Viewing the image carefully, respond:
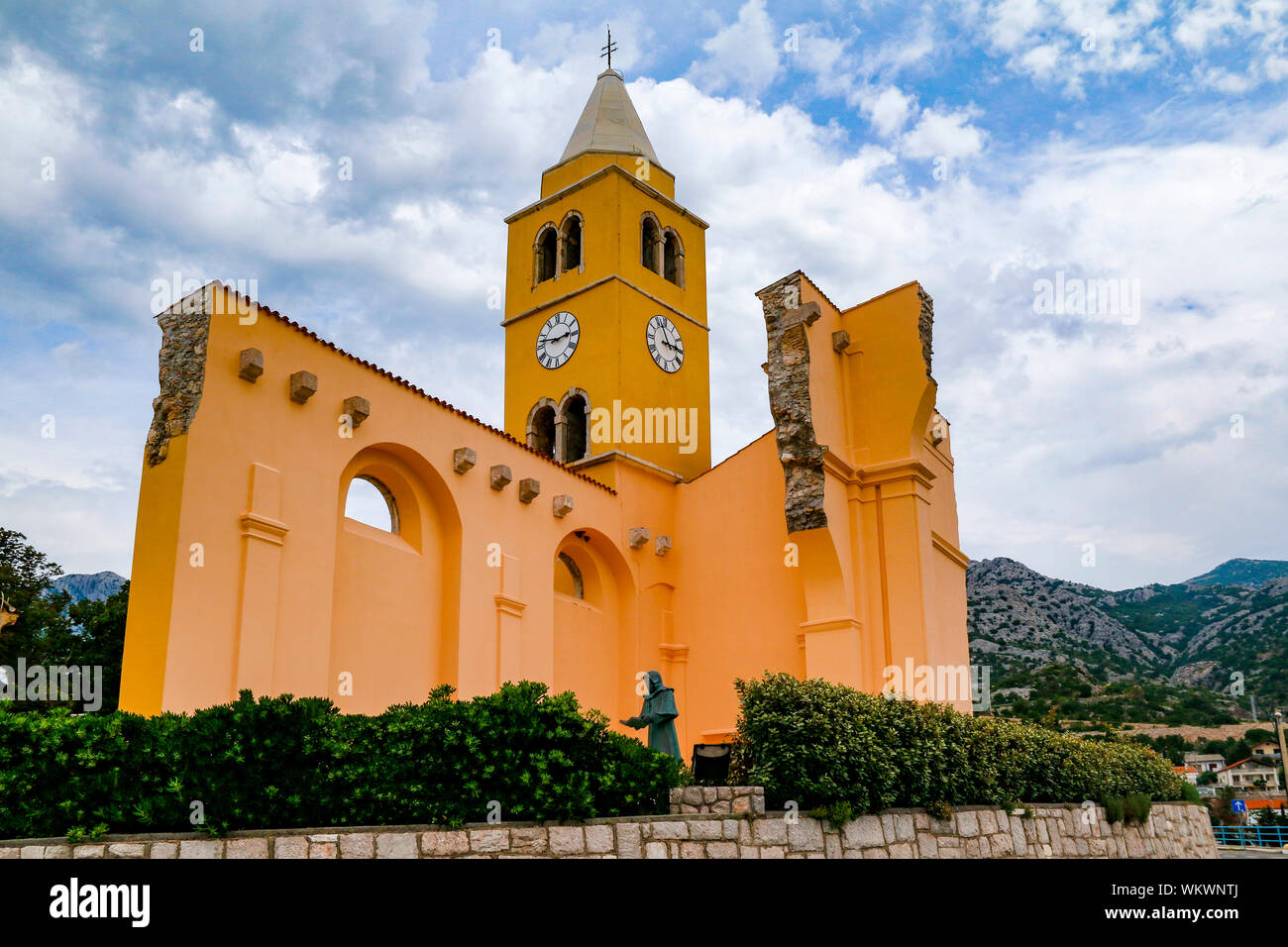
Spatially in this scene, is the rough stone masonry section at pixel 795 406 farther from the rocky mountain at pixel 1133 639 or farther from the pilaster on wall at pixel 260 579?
the rocky mountain at pixel 1133 639

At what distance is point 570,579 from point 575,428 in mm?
4358

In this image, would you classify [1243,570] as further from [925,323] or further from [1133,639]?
[925,323]

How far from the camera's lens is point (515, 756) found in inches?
399

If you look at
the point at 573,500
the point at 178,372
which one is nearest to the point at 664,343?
the point at 573,500

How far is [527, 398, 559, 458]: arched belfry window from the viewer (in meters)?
24.9

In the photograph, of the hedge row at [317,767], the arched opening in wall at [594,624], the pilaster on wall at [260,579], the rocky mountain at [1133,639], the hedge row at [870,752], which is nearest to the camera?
the hedge row at [317,767]

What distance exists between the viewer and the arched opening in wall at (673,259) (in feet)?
89.3

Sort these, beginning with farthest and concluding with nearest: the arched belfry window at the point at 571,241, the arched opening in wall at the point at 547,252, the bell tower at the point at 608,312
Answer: the arched opening in wall at the point at 547,252 < the arched belfry window at the point at 571,241 < the bell tower at the point at 608,312

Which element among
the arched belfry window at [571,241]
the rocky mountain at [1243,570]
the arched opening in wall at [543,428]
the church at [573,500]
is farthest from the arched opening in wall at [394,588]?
the rocky mountain at [1243,570]

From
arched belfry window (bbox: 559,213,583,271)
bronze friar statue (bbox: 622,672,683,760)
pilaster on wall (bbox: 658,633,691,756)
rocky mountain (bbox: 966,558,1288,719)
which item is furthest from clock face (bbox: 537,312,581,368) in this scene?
rocky mountain (bbox: 966,558,1288,719)

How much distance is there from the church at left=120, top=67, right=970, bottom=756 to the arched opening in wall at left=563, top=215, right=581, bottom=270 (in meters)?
0.09

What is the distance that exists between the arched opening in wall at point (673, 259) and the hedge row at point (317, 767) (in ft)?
59.7
